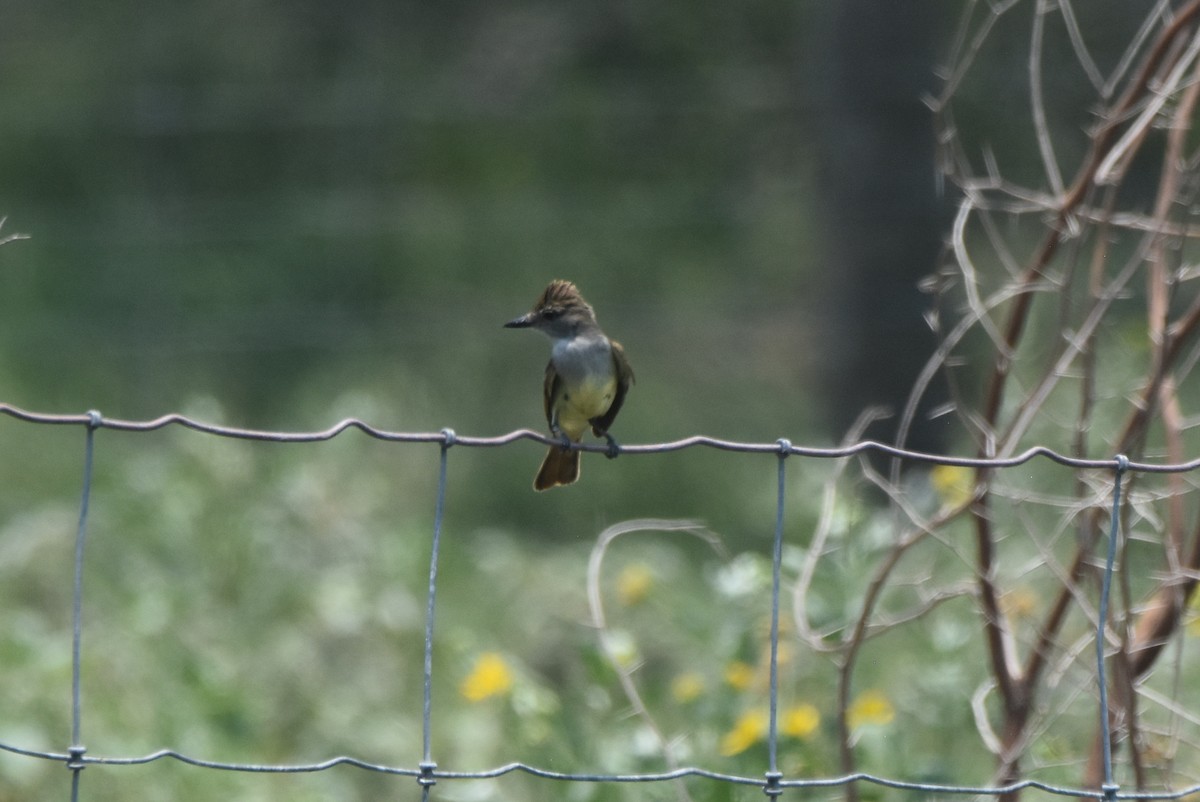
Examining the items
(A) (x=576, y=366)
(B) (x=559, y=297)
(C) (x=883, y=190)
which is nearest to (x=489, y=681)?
(A) (x=576, y=366)

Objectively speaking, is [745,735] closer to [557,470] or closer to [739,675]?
[739,675]

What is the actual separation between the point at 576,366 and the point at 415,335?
4923 mm

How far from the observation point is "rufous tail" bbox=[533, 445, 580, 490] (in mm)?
3480

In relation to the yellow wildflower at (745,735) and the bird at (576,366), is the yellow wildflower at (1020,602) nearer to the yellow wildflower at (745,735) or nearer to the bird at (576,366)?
the yellow wildflower at (745,735)

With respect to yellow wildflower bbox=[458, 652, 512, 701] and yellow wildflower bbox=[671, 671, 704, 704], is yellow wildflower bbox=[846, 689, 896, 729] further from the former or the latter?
yellow wildflower bbox=[458, 652, 512, 701]

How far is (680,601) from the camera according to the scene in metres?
4.65

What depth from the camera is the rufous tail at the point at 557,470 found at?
3.48 metres

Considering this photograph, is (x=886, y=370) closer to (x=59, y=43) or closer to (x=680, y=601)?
(x=680, y=601)

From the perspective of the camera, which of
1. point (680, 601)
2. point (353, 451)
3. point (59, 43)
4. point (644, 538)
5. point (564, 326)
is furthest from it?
point (59, 43)

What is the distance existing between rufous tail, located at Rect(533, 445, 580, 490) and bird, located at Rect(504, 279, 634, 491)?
0.16 ft

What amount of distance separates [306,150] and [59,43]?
2.55 meters

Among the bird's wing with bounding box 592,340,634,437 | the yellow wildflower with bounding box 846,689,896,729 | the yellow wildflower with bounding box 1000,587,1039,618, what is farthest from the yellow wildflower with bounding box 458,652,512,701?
the yellow wildflower with bounding box 1000,587,1039,618

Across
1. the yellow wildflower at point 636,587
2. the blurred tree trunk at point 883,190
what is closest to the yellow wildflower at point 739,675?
the yellow wildflower at point 636,587

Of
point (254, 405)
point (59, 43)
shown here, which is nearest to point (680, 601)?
point (254, 405)
